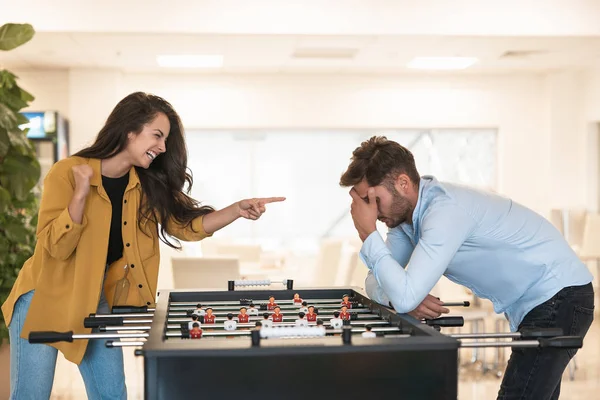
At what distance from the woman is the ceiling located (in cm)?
410

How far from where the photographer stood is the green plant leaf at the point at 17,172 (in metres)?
Result: 4.47

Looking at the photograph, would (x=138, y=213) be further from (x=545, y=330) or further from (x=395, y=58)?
(x=395, y=58)

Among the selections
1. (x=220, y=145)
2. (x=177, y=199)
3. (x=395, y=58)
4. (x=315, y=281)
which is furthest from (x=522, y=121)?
(x=177, y=199)

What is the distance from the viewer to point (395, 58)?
8406 mm

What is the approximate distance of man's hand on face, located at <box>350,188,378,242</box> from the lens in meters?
2.64

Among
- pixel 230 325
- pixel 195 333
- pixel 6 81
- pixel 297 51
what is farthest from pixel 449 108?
pixel 195 333

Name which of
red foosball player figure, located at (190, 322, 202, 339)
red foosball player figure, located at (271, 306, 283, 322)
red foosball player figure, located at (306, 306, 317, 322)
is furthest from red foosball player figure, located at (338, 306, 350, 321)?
red foosball player figure, located at (190, 322, 202, 339)

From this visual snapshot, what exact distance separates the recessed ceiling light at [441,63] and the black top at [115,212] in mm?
5897

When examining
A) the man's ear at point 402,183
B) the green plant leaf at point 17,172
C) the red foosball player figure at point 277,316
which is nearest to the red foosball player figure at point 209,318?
the red foosball player figure at point 277,316

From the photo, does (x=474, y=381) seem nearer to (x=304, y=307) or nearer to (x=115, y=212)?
(x=304, y=307)

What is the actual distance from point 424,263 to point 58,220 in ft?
4.01

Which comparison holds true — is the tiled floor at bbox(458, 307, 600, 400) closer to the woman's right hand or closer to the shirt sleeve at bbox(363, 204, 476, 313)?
the shirt sleeve at bbox(363, 204, 476, 313)

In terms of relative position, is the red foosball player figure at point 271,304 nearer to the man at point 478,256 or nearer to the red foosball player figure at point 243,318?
the red foosball player figure at point 243,318

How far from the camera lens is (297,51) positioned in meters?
7.98
